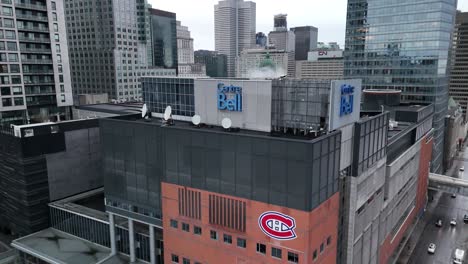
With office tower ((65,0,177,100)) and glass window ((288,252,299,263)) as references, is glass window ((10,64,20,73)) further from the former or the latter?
glass window ((288,252,299,263))

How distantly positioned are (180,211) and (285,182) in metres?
15.5

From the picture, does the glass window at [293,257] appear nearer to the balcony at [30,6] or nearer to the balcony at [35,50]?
the balcony at [35,50]

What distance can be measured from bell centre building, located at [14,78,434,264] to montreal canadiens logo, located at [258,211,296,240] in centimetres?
12

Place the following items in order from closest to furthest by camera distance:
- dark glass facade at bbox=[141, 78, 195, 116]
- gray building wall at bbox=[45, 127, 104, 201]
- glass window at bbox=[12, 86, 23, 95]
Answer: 1. dark glass facade at bbox=[141, 78, 195, 116]
2. gray building wall at bbox=[45, 127, 104, 201]
3. glass window at bbox=[12, 86, 23, 95]

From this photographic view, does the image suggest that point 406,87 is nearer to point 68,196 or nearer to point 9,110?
point 68,196

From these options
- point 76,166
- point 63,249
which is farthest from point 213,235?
point 76,166

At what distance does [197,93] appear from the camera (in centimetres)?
4588

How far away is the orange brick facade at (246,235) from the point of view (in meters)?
35.5

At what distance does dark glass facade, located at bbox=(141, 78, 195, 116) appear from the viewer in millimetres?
47750

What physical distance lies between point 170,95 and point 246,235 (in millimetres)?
23935

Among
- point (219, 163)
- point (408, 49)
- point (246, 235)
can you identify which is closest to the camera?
point (246, 235)

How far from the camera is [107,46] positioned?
179250mm

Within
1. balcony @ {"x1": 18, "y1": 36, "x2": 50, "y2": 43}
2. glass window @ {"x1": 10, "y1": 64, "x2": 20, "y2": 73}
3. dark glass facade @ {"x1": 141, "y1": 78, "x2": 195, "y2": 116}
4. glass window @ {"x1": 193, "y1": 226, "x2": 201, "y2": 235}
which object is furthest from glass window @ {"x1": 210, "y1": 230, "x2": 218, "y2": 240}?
balcony @ {"x1": 18, "y1": 36, "x2": 50, "y2": 43}

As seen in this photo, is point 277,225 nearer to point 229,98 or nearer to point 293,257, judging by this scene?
point 293,257
